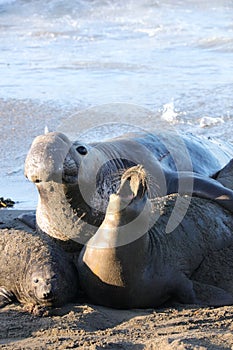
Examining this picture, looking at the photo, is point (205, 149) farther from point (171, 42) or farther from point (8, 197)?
point (171, 42)

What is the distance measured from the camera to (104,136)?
917 cm

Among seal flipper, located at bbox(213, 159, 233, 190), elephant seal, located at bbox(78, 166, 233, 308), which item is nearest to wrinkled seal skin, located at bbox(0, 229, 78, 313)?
elephant seal, located at bbox(78, 166, 233, 308)

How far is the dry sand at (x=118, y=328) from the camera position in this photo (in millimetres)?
4199

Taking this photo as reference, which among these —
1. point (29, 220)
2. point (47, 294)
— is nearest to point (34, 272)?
point (47, 294)

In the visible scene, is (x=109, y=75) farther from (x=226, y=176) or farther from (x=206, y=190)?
(x=206, y=190)

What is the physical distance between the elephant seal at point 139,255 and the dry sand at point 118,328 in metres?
0.09

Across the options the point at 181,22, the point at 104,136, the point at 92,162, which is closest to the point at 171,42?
the point at 181,22

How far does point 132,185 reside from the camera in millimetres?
4613

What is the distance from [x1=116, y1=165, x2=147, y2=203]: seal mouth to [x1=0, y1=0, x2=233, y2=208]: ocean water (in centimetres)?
323

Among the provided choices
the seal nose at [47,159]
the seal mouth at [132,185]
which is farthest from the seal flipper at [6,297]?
the seal mouth at [132,185]

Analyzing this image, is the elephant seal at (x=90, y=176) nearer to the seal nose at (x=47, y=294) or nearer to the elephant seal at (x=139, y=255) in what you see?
the elephant seal at (x=139, y=255)

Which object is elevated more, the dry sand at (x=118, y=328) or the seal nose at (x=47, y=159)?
the seal nose at (x=47, y=159)

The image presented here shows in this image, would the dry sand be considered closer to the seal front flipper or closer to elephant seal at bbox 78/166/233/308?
elephant seal at bbox 78/166/233/308

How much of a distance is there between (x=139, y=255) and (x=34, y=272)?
643 mm
